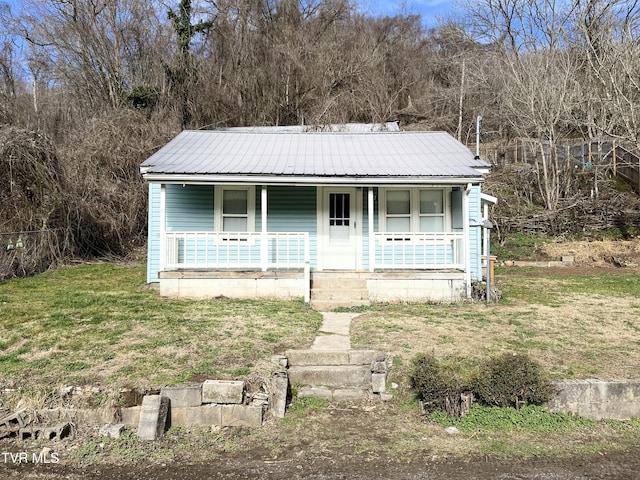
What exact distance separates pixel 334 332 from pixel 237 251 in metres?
4.53

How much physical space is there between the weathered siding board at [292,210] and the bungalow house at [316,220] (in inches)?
1.0

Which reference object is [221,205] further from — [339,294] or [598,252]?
[598,252]

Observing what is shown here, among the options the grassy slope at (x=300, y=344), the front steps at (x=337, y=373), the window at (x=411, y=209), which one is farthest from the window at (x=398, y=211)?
the front steps at (x=337, y=373)

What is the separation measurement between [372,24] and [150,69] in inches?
588

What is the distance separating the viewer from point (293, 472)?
4020 millimetres

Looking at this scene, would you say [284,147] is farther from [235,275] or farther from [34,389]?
[34,389]

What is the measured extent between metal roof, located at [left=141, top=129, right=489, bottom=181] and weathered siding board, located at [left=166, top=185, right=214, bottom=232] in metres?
0.80

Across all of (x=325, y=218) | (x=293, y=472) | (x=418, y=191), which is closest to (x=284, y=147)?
(x=325, y=218)

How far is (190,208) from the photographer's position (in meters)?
11.5

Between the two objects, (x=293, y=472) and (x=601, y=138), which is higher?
(x=601, y=138)

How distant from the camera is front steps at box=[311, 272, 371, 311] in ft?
31.7

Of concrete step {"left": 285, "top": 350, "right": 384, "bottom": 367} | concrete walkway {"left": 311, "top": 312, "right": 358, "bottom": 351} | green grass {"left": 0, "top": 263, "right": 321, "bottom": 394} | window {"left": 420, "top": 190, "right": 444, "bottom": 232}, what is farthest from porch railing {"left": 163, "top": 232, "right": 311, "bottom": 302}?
concrete step {"left": 285, "top": 350, "right": 384, "bottom": 367}

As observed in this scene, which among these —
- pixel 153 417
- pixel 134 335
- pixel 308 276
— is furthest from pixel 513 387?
pixel 308 276

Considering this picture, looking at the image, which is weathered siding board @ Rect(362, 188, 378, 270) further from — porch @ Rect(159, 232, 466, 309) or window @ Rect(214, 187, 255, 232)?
window @ Rect(214, 187, 255, 232)
